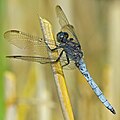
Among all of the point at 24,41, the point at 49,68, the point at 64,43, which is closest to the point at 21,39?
the point at 24,41

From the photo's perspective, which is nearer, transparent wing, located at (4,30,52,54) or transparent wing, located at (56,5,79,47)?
transparent wing, located at (4,30,52,54)

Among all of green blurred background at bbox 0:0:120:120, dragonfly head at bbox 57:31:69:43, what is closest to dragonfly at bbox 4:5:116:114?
dragonfly head at bbox 57:31:69:43

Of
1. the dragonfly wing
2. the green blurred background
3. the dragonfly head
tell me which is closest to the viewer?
the dragonfly wing

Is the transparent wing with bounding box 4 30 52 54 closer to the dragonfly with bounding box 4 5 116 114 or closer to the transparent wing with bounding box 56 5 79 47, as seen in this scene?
the dragonfly with bounding box 4 5 116 114

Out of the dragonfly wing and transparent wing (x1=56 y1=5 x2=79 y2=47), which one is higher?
transparent wing (x1=56 y1=5 x2=79 y2=47)

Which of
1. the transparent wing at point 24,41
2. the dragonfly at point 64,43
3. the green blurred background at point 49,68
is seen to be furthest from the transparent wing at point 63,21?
the green blurred background at point 49,68

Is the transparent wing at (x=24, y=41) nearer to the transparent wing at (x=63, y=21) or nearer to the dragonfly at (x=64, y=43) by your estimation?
the dragonfly at (x=64, y=43)
